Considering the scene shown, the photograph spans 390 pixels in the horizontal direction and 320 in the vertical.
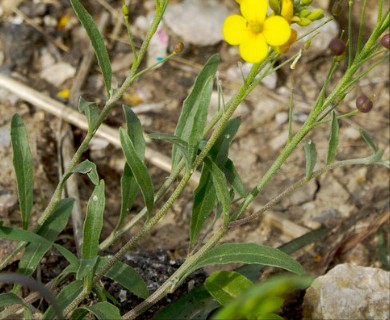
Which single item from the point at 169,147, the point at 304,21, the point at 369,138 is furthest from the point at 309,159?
the point at 169,147

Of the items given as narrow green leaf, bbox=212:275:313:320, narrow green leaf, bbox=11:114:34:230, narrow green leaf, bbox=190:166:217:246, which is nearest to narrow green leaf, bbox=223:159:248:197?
narrow green leaf, bbox=190:166:217:246

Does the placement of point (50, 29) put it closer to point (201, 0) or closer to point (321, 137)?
point (201, 0)

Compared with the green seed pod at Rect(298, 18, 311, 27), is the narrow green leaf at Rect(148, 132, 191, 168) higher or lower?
lower

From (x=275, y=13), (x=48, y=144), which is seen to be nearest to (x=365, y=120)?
(x=48, y=144)

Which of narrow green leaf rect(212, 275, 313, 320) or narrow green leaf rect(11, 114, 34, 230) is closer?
narrow green leaf rect(212, 275, 313, 320)

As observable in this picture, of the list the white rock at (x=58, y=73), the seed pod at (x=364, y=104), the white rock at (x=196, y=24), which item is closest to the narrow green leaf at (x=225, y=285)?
the seed pod at (x=364, y=104)

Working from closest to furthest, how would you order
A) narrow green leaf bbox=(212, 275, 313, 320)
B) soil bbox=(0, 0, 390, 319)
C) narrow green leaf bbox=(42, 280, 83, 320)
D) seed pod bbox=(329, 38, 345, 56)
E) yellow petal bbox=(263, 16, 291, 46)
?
narrow green leaf bbox=(212, 275, 313, 320), yellow petal bbox=(263, 16, 291, 46), seed pod bbox=(329, 38, 345, 56), narrow green leaf bbox=(42, 280, 83, 320), soil bbox=(0, 0, 390, 319)

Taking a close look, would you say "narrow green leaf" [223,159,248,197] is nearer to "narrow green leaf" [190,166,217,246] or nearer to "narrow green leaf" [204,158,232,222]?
"narrow green leaf" [190,166,217,246]
